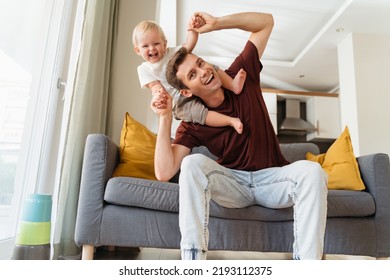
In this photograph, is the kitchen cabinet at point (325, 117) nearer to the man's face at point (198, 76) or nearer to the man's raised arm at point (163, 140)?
the man's face at point (198, 76)

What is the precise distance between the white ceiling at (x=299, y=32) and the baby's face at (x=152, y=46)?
1948 mm

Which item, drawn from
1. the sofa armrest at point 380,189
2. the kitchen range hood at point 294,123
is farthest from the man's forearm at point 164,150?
the kitchen range hood at point 294,123

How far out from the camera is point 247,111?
1.34 metres

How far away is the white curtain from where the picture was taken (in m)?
1.56

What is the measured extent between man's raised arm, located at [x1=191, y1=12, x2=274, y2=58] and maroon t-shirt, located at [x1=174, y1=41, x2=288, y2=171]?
0.05m

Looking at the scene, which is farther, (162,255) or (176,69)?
(162,255)

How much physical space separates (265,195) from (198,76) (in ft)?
1.92

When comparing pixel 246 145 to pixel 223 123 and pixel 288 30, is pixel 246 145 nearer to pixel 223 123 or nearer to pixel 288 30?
pixel 223 123

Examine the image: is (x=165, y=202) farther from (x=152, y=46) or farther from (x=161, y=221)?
(x=152, y=46)

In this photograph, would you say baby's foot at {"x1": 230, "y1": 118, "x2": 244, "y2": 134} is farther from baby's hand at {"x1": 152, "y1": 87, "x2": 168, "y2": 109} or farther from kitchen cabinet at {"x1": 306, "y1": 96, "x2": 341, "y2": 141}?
kitchen cabinet at {"x1": 306, "y1": 96, "x2": 341, "y2": 141}

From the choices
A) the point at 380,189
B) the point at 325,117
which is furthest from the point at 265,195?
the point at 325,117

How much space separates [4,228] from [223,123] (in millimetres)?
1269

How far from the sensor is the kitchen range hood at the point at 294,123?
514 centimetres

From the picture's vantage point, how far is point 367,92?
3.51 meters
